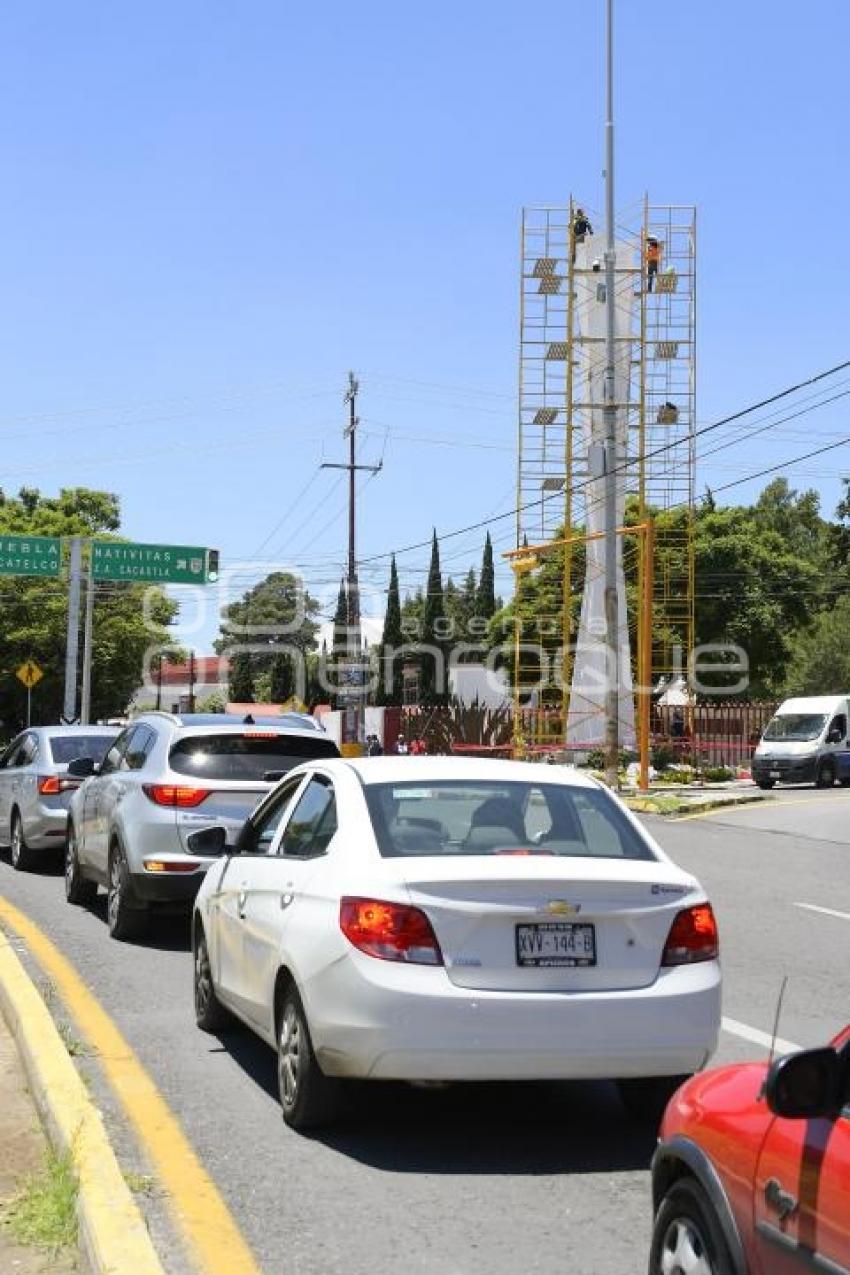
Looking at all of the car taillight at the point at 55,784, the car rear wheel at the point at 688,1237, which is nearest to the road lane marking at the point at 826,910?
the car taillight at the point at 55,784

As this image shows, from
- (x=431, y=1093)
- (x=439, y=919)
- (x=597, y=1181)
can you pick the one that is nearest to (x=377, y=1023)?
(x=439, y=919)

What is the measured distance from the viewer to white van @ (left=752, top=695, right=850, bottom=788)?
1441 inches

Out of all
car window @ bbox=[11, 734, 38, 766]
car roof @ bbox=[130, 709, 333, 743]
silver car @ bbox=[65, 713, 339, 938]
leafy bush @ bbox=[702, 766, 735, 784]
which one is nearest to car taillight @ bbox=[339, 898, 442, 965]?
silver car @ bbox=[65, 713, 339, 938]

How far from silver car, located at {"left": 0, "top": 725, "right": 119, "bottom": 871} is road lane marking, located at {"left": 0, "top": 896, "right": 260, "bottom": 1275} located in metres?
6.17

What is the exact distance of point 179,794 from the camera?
10.9 meters

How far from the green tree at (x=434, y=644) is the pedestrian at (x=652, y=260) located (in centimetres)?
4819

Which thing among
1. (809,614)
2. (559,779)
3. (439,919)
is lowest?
(439,919)

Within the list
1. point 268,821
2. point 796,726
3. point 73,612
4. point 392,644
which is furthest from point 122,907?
point 392,644

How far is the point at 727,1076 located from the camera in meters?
3.75

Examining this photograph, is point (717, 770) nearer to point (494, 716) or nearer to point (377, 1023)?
point (494, 716)

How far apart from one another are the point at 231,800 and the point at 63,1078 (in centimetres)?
459

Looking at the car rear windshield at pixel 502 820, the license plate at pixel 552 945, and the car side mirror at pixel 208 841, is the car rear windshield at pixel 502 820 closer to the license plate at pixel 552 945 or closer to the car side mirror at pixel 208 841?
the license plate at pixel 552 945

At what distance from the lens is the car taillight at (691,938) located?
235 inches

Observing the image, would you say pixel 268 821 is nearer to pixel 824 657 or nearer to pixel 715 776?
pixel 715 776
